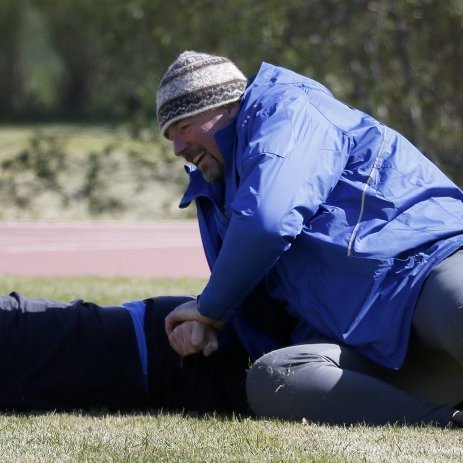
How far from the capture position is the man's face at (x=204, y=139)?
4305 millimetres

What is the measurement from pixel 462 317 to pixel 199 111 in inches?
47.7

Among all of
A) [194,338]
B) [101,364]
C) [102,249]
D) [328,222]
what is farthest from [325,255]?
[102,249]

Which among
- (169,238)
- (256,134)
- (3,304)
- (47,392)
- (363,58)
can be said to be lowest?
(169,238)

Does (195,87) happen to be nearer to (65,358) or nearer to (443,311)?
(65,358)

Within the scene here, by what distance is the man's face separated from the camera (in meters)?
4.30


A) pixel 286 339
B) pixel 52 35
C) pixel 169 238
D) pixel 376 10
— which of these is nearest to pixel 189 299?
pixel 286 339

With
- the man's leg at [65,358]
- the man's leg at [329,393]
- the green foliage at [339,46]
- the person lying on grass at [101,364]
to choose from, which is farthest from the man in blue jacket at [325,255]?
the green foliage at [339,46]

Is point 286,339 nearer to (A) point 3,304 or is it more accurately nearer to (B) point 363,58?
(A) point 3,304

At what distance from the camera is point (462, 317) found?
12.6 ft

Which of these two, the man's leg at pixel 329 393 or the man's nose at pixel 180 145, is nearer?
the man's leg at pixel 329 393

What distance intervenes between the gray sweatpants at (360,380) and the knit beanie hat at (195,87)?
95cm

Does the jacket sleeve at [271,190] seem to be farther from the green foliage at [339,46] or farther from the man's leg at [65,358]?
the green foliage at [339,46]

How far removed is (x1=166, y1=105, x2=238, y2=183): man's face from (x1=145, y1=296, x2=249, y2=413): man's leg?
603 millimetres

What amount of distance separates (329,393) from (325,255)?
0.47 m
